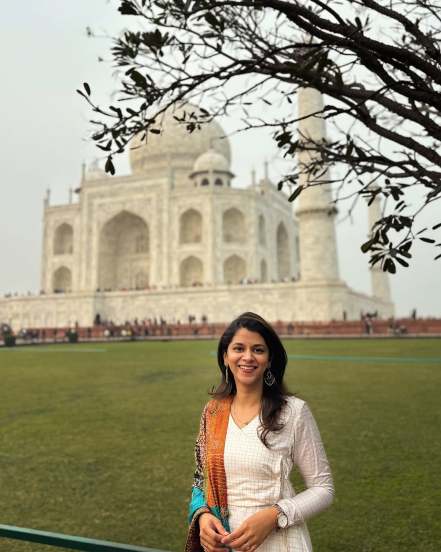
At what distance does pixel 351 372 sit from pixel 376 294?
25.8 m

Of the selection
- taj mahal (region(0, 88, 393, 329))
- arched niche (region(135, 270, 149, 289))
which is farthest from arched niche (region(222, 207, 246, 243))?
arched niche (region(135, 270, 149, 289))

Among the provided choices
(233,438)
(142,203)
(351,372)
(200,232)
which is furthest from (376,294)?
(233,438)

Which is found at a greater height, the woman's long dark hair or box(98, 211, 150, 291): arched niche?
box(98, 211, 150, 291): arched niche

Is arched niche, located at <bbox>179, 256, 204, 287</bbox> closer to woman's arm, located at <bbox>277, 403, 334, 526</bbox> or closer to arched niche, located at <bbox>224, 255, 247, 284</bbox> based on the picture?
arched niche, located at <bbox>224, 255, 247, 284</bbox>

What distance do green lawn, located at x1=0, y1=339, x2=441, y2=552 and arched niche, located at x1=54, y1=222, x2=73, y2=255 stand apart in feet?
100

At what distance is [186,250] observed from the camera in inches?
1276

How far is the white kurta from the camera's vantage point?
1.37 meters

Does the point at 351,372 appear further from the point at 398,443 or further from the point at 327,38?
the point at 327,38

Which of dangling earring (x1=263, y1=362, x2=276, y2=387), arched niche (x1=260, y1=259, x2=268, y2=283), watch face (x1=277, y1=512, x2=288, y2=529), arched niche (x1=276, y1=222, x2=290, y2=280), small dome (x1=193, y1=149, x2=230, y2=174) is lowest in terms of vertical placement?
watch face (x1=277, y1=512, x2=288, y2=529)

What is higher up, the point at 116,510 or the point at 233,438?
the point at 233,438

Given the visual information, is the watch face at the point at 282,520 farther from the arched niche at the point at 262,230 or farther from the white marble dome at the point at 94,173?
the white marble dome at the point at 94,173

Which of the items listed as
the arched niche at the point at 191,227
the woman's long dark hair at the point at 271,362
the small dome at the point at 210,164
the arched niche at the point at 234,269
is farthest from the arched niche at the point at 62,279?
the woman's long dark hair at the point at 271,362

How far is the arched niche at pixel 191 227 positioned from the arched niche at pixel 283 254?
6957 millimetres

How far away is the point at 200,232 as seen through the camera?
3528 cm
